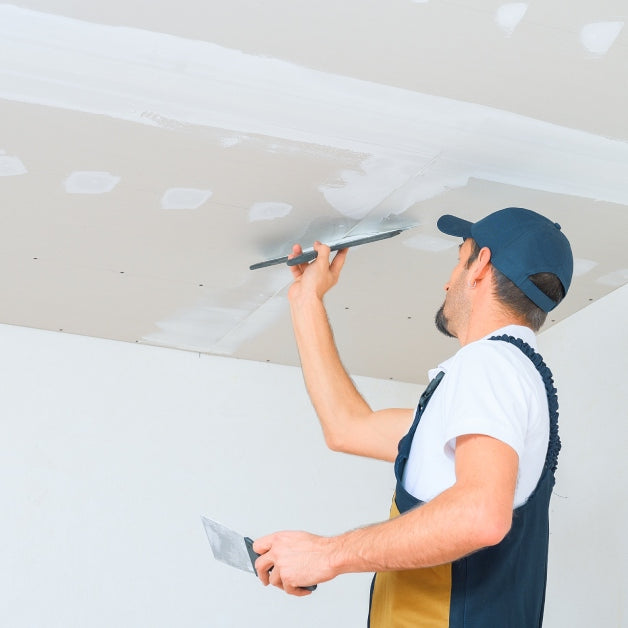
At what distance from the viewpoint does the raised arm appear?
2.29 m

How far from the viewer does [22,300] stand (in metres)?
3.32

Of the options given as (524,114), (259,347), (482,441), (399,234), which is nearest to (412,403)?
(259,347)

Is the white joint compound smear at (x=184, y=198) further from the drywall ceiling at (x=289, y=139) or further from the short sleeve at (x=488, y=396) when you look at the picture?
the short sleeve at (x=488, y=396)

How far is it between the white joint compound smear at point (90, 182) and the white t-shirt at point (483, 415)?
112 cm

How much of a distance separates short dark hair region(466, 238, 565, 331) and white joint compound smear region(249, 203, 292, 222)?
75 centimetres

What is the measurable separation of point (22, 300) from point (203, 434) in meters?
0.86

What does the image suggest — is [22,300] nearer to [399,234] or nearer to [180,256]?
[180,256]

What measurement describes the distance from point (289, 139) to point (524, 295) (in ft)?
2.28

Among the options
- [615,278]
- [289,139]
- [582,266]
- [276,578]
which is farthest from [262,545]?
[615,278]

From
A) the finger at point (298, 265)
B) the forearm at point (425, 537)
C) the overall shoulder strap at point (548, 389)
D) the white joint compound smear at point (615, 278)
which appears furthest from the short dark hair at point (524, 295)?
the white joint compound smear at point (615, 278)

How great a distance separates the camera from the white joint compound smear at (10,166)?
242cm

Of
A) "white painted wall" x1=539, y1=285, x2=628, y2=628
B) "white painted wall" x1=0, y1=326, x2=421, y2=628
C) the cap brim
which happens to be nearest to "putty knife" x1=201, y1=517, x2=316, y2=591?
the cap brim

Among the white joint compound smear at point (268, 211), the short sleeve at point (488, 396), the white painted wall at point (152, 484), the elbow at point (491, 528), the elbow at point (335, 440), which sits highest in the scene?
the short sleeve at point (488, 396)

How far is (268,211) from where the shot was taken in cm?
260
